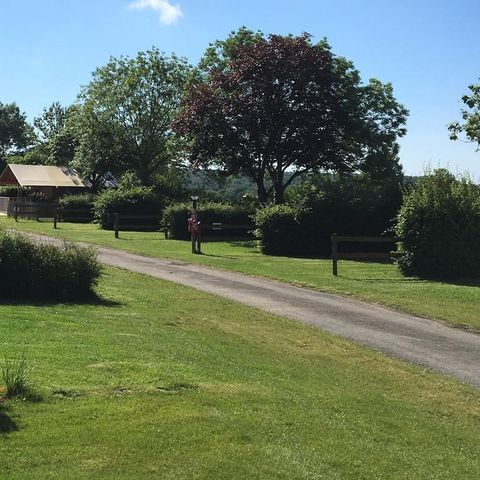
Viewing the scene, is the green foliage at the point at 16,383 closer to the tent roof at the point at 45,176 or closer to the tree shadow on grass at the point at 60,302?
the tree shadow on grass at the point at 60,302

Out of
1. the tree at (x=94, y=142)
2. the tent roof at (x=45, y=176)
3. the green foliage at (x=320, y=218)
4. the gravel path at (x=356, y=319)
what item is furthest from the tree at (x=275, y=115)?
the tent roof at (x=45, y=176)

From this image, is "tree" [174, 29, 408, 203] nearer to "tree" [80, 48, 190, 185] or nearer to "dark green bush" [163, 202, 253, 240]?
"dark green bush" [163, 202, 253, 240]

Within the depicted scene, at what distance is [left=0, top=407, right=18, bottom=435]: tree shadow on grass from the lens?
505 cm

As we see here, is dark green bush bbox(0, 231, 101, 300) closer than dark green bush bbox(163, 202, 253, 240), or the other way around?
dark green bush bbox(0, 231, 101, 300)

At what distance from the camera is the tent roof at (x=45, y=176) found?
2337 inches

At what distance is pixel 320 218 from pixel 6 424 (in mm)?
23859

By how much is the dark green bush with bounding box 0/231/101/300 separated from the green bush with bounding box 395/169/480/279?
1090 cm

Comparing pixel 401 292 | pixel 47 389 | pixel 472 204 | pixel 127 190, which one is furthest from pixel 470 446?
pixel 127 190

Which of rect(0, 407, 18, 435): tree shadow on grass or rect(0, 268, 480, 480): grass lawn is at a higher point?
rect(0, 407, 18, 435): tree shadow on grass

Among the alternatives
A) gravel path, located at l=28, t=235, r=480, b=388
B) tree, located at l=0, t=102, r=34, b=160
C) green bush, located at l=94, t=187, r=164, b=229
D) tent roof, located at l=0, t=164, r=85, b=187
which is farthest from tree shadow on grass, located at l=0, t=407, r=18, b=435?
tree, located at l=0, t=102, r=34, b=160

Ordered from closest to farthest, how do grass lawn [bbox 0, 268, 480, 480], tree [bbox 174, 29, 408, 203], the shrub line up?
grass lawn [bbox 0, 268, 480, 480] < the shrub < tree [bbox 174, 29, 408, 203]

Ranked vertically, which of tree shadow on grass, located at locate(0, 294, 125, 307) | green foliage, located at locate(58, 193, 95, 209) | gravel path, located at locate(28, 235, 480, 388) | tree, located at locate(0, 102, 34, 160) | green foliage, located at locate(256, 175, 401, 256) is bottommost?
gravel path, located at locate(28, 235, 480, 388)

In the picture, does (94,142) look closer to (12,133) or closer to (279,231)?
(279,231)

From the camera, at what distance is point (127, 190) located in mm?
43781
